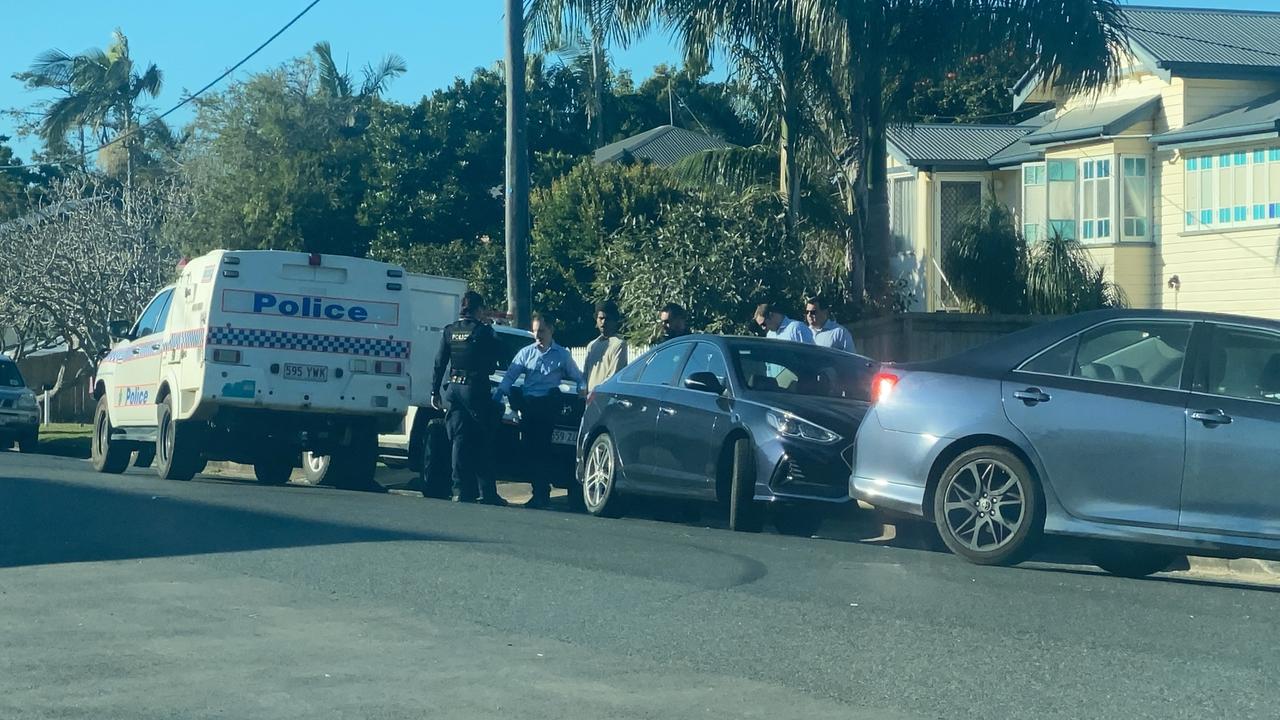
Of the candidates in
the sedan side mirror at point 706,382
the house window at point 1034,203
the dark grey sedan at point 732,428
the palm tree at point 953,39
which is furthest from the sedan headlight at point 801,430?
the house window at point 1034,203

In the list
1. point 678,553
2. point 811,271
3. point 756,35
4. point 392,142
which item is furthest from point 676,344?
point 392,142

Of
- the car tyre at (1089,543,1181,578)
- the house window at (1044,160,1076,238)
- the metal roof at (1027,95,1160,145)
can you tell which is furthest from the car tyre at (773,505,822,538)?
the house window at (1044,160,1076,238)

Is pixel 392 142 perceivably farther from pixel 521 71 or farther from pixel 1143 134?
pixel 521 71

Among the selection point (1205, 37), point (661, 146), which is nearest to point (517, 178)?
point (1205, 37)

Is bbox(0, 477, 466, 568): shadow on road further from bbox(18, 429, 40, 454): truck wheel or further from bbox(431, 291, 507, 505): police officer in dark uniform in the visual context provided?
bbox(18, 429, 40, 454): truck wheel

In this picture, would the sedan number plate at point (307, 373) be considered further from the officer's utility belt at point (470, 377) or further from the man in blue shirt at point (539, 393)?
the man in blue shirt at point (539, 393)

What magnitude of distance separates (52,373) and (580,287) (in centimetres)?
2260

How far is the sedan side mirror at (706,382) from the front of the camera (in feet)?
40.2

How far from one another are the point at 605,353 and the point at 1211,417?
26.3ft

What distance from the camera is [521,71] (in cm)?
1952

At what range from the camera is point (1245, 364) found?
9062 mm

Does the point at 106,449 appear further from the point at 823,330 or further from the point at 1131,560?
the point at 1131,560

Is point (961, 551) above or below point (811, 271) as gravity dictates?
below

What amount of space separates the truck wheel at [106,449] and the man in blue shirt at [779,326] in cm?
760
